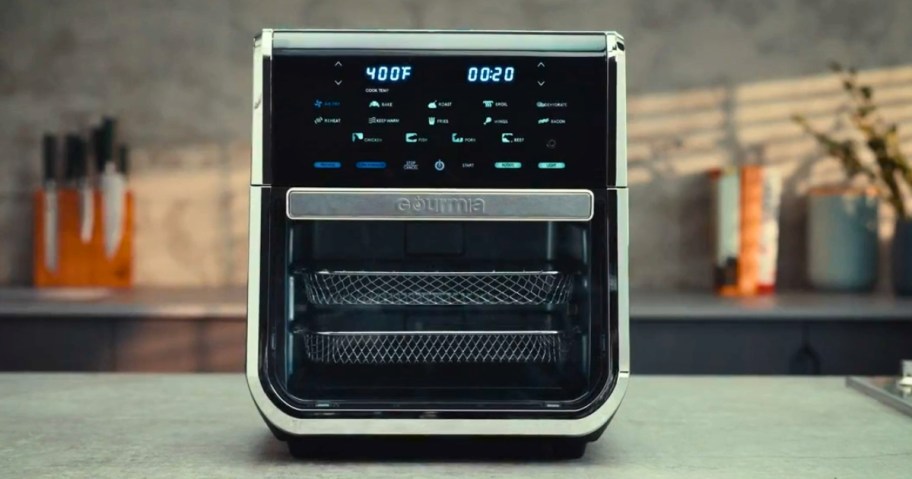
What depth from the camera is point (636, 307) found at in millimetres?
2365

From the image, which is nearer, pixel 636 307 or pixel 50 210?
pixel 636 307

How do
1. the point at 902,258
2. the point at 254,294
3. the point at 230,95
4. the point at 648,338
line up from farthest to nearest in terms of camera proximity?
the point at 230,95 < the point at 902,258 < the point at 648,338 < the point at 254,294

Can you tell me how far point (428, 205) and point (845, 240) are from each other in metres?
2.13

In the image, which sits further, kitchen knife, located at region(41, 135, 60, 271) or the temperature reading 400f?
kitchen knife, located at region(41, 135, 60, 271)

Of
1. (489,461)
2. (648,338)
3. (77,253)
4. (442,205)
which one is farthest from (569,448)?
(77,253)

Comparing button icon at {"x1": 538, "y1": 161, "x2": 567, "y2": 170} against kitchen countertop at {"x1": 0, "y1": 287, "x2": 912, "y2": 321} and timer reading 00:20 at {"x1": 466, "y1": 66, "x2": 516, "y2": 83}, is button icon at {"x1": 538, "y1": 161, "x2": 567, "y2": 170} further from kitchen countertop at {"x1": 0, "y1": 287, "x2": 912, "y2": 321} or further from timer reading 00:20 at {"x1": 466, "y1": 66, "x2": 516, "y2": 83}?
kitchen countertop at {"x1": 0, "y1": 287, "x2": 912, "y2": 321}

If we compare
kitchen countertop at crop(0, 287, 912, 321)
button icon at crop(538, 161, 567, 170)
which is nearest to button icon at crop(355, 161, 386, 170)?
button icon at crop(538, 161, 567, 170)

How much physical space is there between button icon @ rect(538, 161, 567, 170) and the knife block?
2.09 m

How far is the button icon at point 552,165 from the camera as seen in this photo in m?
0.87

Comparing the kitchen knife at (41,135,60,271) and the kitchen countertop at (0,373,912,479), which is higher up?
the kitchen knife at (41,135,60,271)

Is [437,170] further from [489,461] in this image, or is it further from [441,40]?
[489,461]

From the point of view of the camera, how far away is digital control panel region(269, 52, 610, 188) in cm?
87

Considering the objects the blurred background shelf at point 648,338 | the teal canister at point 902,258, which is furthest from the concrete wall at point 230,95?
the blurred background shelf at point 648,338

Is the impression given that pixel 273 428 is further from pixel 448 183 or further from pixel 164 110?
pixel 164 110
